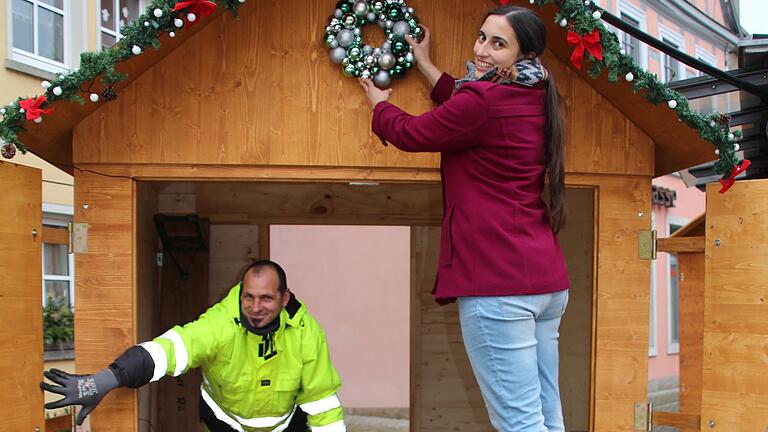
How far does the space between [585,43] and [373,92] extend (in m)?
0.74

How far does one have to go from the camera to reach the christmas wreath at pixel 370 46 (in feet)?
10.9

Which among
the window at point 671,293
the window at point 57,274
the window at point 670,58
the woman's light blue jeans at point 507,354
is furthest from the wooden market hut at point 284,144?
the window at point 671,293

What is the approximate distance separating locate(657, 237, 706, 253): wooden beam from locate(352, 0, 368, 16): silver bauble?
158cm

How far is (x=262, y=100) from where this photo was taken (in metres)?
3.38

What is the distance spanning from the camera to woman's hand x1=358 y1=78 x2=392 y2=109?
3.04m

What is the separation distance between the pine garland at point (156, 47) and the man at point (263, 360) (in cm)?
102

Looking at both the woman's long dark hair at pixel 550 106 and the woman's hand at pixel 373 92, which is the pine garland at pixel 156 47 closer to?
the woman's long dark hair at pixel 550 106

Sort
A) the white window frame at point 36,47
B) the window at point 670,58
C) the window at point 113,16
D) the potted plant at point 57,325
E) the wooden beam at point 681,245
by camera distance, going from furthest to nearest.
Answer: the window at point 670,58 → the window at point 113,16 → the potted plant at point 57,325 → the white window frame at point 36,47 → the wooden beam at point 681,245

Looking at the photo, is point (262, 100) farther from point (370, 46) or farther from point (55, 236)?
point (55, 236)

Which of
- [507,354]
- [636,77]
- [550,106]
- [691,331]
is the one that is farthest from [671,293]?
[507,354]

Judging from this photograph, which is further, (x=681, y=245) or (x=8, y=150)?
(x=681, y=245)

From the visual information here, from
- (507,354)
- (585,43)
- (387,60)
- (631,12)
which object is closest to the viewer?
(507,354)

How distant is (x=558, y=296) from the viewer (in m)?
2.62

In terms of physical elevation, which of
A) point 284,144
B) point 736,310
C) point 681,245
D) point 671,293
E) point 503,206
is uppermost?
point 284,144
